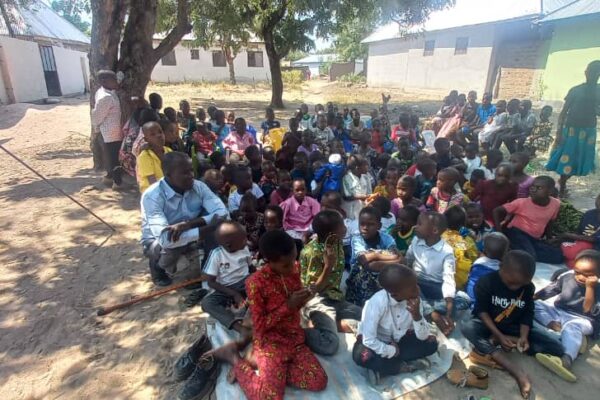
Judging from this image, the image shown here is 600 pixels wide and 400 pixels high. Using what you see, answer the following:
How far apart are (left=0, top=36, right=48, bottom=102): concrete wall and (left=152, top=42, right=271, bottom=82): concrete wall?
12.8m

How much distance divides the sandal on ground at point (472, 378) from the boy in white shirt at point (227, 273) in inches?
54.8

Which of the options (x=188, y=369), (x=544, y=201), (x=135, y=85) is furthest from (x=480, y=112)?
(x=188, y=369)

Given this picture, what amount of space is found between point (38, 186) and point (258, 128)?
21.5 feet

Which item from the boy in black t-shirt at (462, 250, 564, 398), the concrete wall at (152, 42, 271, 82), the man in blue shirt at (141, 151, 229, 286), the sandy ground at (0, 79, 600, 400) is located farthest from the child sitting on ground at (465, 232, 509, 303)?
the concrete wall at (152, 42, 271, 82)

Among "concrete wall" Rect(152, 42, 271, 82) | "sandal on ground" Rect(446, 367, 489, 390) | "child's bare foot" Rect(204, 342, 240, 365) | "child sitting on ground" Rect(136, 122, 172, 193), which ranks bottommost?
"sandal on ground" Rect(446, 367, 489, 390)

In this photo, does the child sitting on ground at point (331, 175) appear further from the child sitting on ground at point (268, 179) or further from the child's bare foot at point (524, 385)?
the child's bare foot at point (524, 385)

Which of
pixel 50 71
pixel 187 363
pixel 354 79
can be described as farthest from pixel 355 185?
pixel 354 79

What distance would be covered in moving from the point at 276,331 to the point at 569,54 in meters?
13.7

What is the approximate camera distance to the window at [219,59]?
28.5 meters

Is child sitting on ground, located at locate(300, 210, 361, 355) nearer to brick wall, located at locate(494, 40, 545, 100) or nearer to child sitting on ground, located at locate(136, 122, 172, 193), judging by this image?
child sitting on ground, located at locate(136, 122, 172, 193)

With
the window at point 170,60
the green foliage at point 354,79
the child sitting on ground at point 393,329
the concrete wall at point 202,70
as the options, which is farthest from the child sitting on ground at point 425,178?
the window at point 170,60

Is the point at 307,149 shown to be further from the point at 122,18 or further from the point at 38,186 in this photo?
the point at 38,186

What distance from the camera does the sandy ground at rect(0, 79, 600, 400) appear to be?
225 cm

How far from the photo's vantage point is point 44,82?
49.8ft
